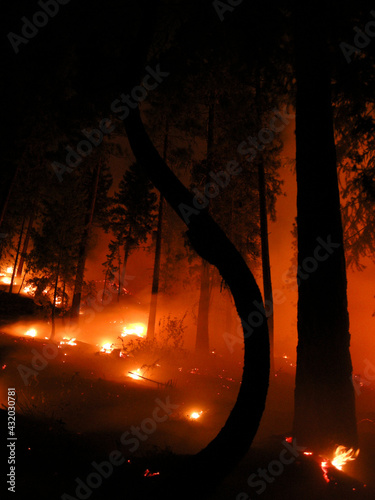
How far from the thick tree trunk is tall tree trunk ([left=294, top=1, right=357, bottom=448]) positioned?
3.19 meters

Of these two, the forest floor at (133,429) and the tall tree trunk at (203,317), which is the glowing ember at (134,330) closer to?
the tall tree trunk at (203,317)

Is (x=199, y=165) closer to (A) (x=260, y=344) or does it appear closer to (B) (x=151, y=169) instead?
(B) (x=151, y=169)

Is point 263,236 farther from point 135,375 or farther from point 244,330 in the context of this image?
point 244,330

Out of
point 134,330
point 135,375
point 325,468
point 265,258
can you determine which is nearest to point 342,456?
point 325,468

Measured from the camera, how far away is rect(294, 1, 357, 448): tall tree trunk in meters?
5.20

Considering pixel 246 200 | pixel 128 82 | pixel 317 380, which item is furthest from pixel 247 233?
pixel 128 82

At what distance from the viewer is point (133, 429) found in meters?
6.16

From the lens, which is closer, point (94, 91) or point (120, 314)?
point (94, 91)

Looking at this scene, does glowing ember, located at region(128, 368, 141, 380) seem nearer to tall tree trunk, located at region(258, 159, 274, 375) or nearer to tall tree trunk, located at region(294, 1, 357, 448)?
tall tree trunk, located at region(258, 159, 274, 375)

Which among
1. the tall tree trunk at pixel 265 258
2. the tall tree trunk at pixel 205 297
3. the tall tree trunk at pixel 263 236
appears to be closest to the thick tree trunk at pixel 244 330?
the tall tree trunk at pixel 265 258

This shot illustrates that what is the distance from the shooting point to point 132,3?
16.3 feet

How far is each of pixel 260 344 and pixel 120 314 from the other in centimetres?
2610

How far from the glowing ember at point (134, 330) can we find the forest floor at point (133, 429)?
8.78 metres

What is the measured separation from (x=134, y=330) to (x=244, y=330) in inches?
860
